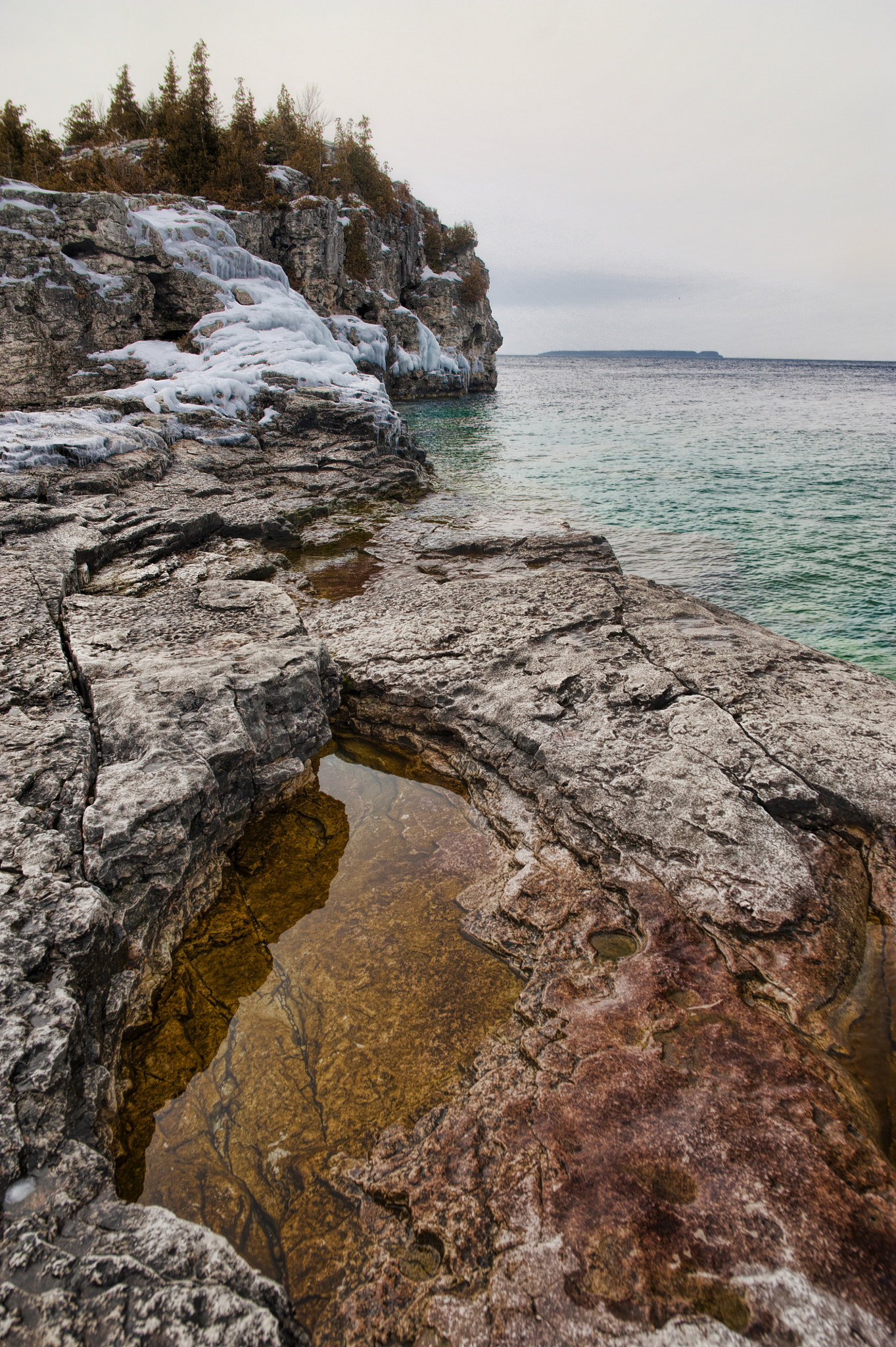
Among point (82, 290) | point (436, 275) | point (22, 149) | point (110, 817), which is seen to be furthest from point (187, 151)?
point (110, 817)

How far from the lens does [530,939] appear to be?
369cm

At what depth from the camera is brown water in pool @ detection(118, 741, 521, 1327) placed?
2602 millimetres

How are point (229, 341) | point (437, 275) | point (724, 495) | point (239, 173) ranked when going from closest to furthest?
point (229, 341) < point (724, 495) < point (239, 173) < point (437, 275)

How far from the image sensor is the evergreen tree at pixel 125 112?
30.7 metres

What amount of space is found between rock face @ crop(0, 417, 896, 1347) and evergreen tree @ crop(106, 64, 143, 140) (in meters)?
37.7

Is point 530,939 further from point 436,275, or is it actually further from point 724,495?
point 436,275

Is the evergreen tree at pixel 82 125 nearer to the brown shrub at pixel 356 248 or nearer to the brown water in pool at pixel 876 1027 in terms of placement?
the brown shrub at pixel 356 248

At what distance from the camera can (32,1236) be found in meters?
2.02

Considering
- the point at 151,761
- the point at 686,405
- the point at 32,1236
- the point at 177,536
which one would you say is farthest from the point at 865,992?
the point at 686,405

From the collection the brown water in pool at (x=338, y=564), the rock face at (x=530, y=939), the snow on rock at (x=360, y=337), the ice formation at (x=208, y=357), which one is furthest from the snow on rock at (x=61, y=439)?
the snow on rock at (x=360, y=337)

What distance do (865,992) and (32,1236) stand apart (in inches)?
153

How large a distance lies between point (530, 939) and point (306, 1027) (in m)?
1.40

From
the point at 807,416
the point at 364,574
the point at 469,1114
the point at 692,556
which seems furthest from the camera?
the point at 807,416

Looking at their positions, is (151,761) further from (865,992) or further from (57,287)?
(57,287)
